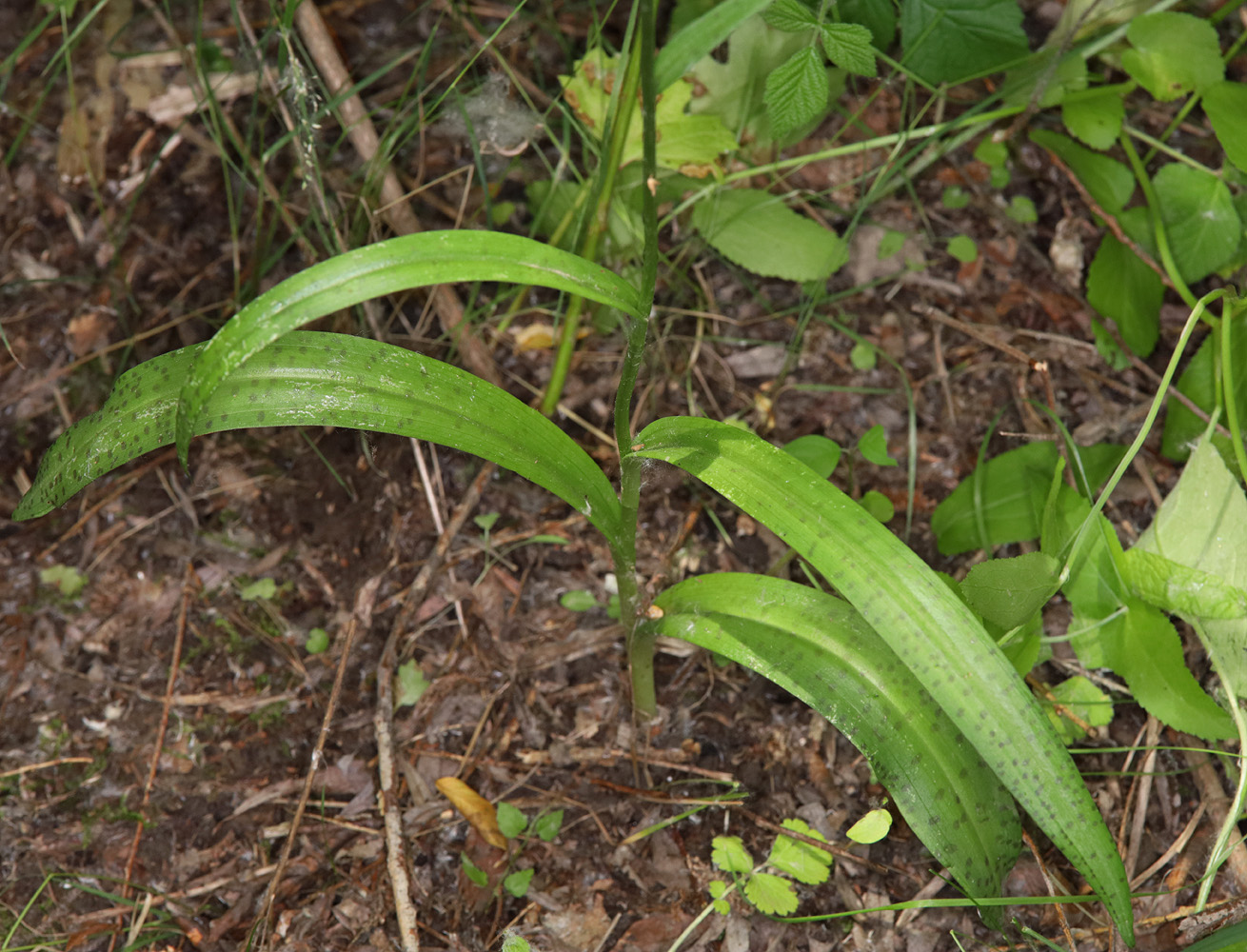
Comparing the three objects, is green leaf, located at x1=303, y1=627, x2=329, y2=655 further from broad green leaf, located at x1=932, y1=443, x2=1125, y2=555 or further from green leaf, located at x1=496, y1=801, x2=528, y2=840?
broad green leaf, located at x1=932, y1=443, x2=1125, y2=555

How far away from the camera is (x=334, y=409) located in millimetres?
1229

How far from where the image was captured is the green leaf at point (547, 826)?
5.44 feet

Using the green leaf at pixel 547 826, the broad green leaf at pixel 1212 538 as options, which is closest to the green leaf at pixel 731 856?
the green leaf at pixel 547 826

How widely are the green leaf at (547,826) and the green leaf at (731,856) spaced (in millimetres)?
301

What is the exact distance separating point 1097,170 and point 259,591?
216 cm

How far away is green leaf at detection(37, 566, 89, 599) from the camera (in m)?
1.98

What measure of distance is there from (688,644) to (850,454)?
57cm

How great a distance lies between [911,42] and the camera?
1935 millimetres

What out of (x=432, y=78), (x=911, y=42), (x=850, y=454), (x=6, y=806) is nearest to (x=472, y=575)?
(x=850, y=454)

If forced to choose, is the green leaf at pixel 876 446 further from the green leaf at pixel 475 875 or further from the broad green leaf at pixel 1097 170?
the green leaf at pixel 475 875

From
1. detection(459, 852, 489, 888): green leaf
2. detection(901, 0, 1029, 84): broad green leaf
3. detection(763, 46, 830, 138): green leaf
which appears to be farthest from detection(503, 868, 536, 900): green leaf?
detection(901, 0, 1029, 84): broad green leaf

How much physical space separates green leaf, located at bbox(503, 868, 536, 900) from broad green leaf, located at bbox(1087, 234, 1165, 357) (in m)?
1.74

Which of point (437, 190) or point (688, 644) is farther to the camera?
point (437, 190)

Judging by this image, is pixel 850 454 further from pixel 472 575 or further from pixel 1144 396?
pixel 472 575
